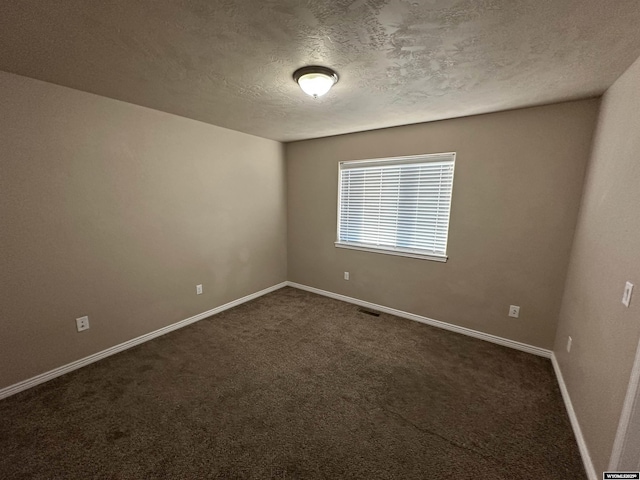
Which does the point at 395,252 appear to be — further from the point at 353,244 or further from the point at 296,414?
the point at 296,414

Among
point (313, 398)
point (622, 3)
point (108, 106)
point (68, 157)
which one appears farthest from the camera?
point (108, 106)

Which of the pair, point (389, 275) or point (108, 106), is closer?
point (108, 106)

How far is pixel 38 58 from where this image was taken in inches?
63.7

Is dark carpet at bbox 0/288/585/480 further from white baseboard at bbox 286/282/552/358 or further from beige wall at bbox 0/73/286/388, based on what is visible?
beige wall at bbox 0/73/286/388

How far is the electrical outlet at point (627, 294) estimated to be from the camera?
1.28m

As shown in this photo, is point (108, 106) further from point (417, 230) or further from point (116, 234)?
point (417, 230)

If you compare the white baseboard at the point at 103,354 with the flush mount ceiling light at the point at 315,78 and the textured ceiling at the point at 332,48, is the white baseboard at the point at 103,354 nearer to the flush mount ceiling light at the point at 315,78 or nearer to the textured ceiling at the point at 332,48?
the textured ceiling at the point at 332,48

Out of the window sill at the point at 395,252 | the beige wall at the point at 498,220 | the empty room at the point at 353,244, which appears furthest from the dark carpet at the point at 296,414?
the window sill at the point at 395,252

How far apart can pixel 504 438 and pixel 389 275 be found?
1950mm

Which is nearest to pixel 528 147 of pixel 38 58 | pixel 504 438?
pixel 504 438

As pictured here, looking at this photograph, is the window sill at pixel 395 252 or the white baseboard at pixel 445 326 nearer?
the white baseboard at pixel 445 326

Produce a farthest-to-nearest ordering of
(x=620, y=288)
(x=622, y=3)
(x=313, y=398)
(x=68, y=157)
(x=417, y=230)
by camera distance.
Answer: (x=417, y=230), (x=68, y=157), (x=313, y=398), (x=620, y=288), (x=622, y=3)

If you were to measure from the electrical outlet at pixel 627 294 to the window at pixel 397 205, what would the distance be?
1651 mm

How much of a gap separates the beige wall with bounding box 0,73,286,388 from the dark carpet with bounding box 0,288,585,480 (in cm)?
41
